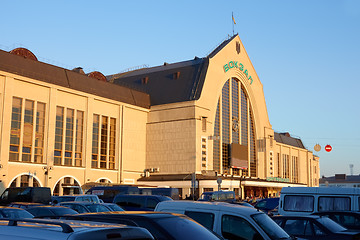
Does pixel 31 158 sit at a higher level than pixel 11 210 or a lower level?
higher

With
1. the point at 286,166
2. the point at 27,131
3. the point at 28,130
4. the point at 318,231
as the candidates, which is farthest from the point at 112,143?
the point at 318,231

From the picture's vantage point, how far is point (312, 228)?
1134 centimetres

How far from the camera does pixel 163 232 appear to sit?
6.64 metres

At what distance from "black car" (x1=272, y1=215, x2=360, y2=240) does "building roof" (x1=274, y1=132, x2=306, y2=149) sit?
77166 millimetres

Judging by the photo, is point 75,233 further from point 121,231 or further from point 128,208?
point 128,208

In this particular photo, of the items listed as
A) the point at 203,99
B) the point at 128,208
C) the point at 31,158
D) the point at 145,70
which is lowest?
the point at 128,208

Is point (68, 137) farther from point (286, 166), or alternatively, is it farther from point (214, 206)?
point (286, 166)

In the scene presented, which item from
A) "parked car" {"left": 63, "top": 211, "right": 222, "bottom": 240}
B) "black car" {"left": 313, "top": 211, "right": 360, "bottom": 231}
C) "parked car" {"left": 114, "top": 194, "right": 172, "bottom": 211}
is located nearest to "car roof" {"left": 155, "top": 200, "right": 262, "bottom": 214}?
"parked car" {"left": 63, "top": 211, "right": 222, "bottom": 240}

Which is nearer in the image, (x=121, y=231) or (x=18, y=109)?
(x=121, y=231)

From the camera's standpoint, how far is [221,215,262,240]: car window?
339 inches

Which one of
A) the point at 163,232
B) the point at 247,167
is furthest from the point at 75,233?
the point at 247,167

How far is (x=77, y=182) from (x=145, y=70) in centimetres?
2779

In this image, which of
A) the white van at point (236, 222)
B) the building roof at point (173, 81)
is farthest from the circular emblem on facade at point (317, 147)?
the white van at point (236, 222)

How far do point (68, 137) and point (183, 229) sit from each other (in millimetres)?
47090
